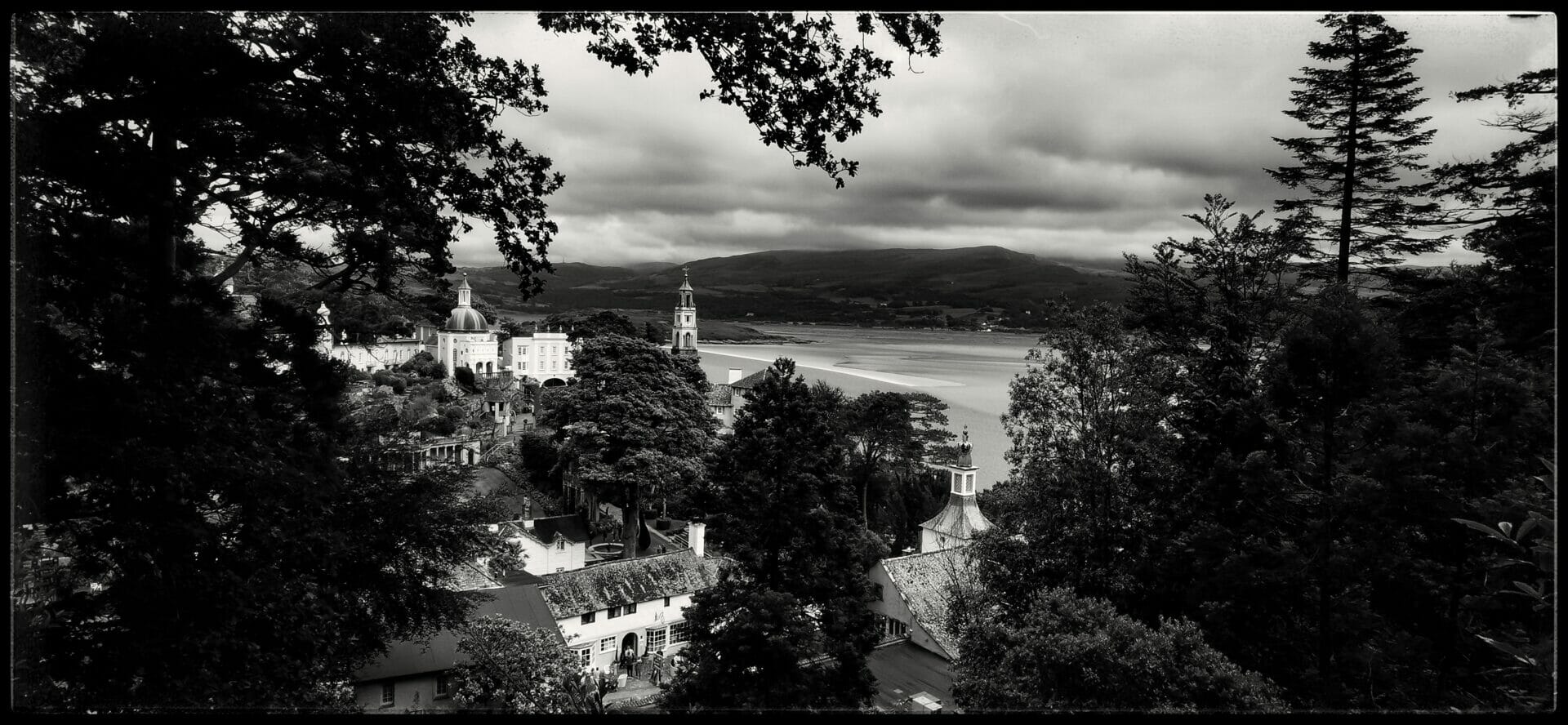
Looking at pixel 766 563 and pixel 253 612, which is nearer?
pixel 253 612

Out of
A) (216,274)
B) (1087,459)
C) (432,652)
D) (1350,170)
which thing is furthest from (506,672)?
(1350,170)

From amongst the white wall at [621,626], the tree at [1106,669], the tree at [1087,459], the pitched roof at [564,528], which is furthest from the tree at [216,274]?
the pitched roof at [564,528]

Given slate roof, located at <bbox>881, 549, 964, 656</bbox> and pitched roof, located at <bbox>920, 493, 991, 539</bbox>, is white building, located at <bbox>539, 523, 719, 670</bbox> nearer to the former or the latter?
slate roof, located at <bbox>881, 549, 964, 656</bbox>

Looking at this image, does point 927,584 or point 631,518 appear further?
point 631,518

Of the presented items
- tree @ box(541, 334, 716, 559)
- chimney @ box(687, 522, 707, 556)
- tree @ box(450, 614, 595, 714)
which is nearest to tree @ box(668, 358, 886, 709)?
tree @ box(450, 614, 595, 714)

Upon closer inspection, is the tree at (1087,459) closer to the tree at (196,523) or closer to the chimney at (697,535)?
the tree at (196,523)

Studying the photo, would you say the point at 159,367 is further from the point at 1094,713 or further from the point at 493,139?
the point at 1094,713

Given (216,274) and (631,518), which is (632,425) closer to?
(631,518)
